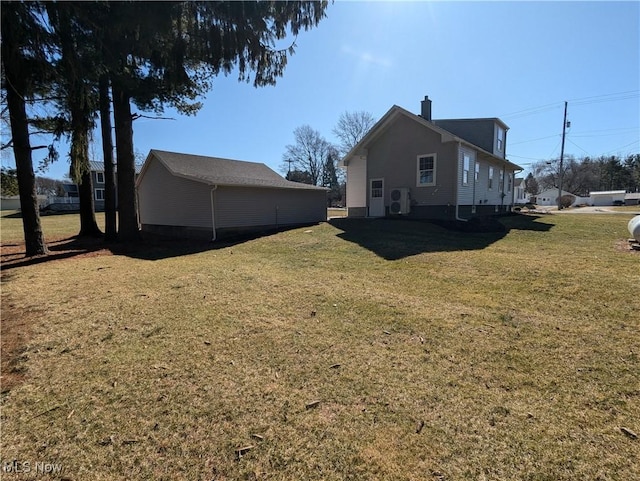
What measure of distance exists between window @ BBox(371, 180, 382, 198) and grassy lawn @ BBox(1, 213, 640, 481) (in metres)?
10.7

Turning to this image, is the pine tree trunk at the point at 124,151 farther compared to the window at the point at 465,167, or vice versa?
the window at the point at 465,167

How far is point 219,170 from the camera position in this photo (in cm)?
1781

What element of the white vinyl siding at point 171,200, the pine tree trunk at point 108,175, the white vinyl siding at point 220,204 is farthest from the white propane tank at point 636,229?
the pine tree trunk at point 108,175

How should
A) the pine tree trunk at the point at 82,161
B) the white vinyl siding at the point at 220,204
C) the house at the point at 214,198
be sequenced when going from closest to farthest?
the pine tree trunk at the point at 82,161 → the house at the point at 214,198 → the white vinyl siding at the point at 220,204

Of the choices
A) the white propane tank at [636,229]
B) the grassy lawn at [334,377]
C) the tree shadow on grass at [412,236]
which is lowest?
the grassy lawn at [334,377]

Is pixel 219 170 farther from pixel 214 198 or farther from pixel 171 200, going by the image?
pixel 214 198

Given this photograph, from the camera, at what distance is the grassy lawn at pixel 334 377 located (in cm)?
220

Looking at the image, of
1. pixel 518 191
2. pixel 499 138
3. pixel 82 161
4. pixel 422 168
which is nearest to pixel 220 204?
pixel 82 161

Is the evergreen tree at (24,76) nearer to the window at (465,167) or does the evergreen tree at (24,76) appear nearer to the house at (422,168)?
the house at (422,168)

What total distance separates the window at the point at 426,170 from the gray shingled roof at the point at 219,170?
568cm

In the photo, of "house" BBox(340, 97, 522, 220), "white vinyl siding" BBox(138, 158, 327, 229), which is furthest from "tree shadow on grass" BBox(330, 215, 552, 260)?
"white vinyl siding" BBox(138, 158, 327, 229)

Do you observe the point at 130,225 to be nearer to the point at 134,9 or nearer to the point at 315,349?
the point at 134,9

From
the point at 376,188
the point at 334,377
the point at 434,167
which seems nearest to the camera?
the point at 334,377

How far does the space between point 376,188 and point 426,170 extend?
2.70m
